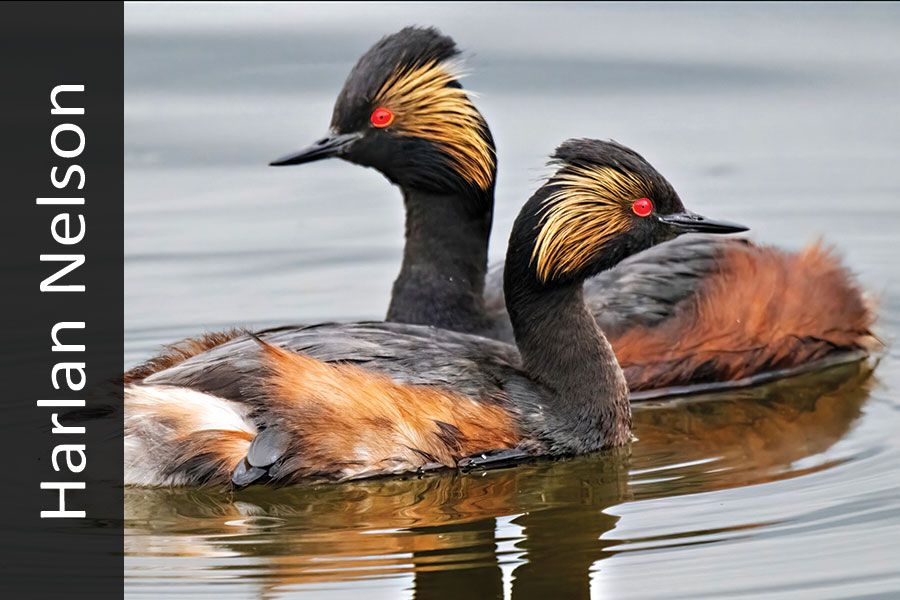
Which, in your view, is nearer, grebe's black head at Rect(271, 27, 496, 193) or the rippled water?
the rippled water

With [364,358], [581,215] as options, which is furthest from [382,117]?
[364,358]

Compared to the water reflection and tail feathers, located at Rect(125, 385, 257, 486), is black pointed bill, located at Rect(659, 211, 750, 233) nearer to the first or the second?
the water reflection

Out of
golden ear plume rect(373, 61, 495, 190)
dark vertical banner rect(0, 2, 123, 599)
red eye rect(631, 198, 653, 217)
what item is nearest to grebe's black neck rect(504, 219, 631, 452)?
red eye rect(631, 198, 653, 217)

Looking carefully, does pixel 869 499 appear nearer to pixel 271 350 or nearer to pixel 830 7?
pixel 271 350

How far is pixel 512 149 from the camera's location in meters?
11.5

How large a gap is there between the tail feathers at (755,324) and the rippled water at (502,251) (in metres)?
0.19

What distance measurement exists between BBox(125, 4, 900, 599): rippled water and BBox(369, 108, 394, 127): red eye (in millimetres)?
1260

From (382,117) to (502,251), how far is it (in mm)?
1876

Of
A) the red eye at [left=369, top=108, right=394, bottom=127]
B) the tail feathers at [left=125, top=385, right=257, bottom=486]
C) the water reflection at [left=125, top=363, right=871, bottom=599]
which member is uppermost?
the red eye at [left=369, top=108, right=394, bottom=127]

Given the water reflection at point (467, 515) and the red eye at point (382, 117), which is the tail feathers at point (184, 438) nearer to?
the water reflection at point (467, 515)

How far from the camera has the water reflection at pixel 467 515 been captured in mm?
6180

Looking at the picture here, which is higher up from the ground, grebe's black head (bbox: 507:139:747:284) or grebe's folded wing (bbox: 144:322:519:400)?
grebe's black head (bbox: 507:139:747:284)

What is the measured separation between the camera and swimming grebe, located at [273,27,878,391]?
8625 millimetres

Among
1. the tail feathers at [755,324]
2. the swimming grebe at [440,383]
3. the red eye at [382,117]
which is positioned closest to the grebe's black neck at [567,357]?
the swimming grebe at [440,383]
